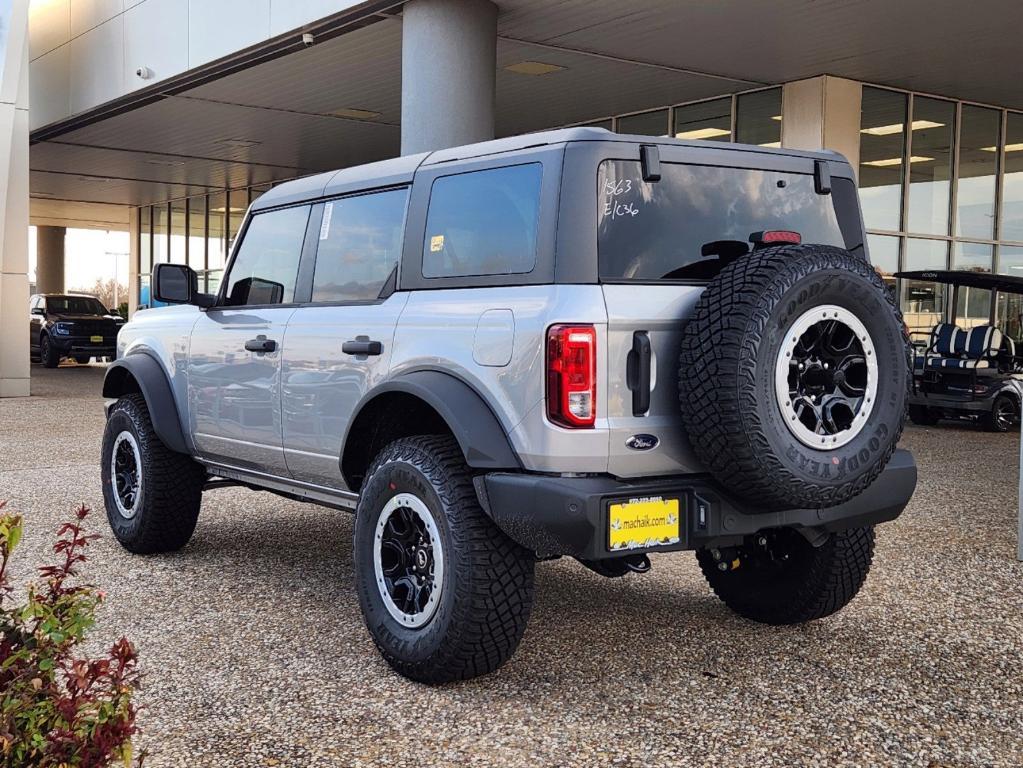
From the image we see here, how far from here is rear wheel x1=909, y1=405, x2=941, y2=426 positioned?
14922 millimetres

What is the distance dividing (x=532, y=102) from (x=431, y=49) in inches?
247

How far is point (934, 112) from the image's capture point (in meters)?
17.1

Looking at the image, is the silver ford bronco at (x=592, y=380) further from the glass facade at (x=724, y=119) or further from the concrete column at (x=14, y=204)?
the concrete column at (x=14, y=204)

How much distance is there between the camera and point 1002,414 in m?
14.2

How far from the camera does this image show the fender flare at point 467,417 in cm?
386

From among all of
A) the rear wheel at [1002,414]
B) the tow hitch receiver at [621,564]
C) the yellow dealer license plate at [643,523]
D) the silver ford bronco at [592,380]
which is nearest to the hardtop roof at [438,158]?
the silver ford bronco at [592,380]

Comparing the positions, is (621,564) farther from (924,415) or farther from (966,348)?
(924,415)

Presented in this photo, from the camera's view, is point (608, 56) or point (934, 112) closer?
point (608, 56)

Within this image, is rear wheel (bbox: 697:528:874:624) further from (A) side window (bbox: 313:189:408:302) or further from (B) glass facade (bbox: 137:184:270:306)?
(B) glass facade (bbox: 137:184:270:306)

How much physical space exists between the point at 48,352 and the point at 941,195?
19.0m

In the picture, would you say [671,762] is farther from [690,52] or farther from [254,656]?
[690,52]

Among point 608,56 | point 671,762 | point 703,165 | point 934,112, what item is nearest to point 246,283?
point 703,165

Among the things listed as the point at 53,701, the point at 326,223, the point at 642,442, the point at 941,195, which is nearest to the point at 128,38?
the point at 941,195

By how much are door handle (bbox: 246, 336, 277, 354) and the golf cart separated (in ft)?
35.5
